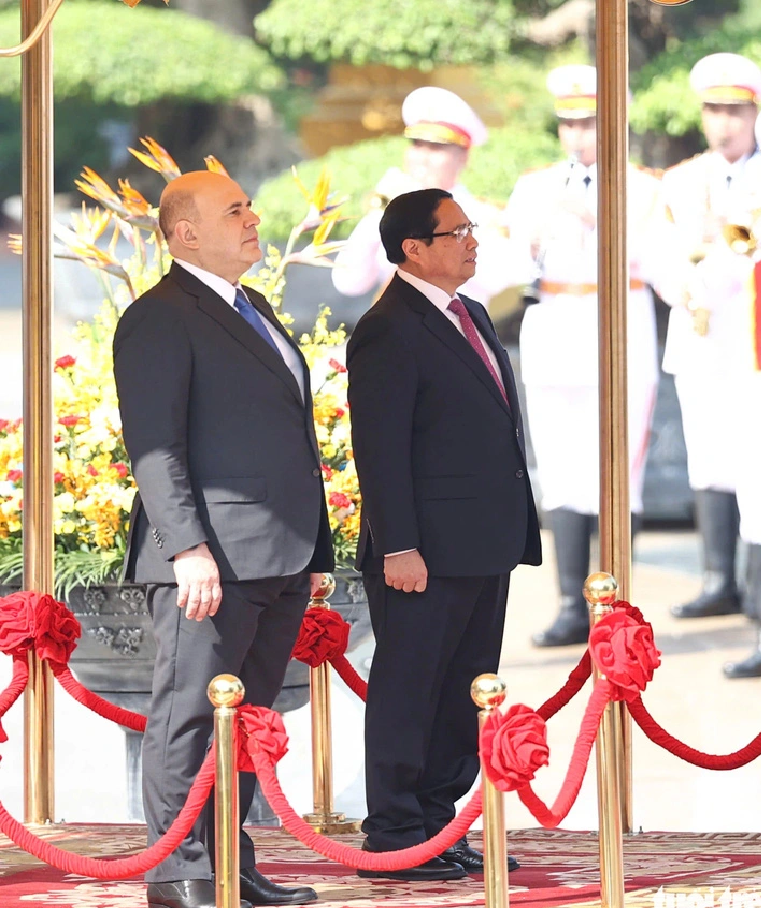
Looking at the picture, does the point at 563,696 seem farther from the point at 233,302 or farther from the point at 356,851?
the point at 233,302

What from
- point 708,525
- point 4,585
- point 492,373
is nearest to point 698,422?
point 708,525

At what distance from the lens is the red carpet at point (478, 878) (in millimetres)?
3506

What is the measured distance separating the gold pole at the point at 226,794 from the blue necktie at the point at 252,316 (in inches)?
30.9

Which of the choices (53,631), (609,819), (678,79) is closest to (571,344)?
(678,79)

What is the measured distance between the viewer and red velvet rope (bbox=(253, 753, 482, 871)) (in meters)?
3.07

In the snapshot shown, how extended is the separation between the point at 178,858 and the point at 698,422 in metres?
2.91

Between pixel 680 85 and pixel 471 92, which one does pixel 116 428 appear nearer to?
pixel 471 92

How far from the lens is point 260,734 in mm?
3076

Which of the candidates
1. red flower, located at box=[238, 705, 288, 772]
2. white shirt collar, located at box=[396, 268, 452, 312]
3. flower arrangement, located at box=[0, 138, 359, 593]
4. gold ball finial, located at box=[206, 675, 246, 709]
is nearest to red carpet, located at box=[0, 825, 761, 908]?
red flower, located at box=[238, 705, 288, 772]

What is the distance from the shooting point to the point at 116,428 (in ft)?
16.2

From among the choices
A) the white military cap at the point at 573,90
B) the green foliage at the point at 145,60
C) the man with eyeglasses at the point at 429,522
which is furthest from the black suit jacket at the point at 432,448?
the green foliage at the point at 145,60

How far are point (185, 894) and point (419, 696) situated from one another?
735mm

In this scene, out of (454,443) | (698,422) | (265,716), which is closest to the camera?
(265,716)

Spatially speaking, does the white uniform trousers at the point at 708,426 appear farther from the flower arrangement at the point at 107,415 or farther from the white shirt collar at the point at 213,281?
the white shirt collar at the point at 213,281
